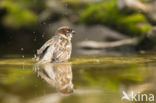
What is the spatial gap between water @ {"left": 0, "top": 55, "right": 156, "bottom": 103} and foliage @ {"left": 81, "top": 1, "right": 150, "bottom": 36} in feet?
18.1

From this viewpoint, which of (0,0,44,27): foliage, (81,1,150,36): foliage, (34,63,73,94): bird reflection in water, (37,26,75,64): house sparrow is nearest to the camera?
(34,63,73,94): bird reflection in water

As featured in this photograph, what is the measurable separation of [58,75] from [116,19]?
27.7 feet

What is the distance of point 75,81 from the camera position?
6125mm

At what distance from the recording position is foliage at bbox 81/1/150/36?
14.1 m

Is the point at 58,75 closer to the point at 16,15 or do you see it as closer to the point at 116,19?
the point at 116,19

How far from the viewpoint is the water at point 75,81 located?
4879 millimetres

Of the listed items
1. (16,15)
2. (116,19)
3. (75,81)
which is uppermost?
(16,15)

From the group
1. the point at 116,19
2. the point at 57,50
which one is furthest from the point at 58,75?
the point at 116,19

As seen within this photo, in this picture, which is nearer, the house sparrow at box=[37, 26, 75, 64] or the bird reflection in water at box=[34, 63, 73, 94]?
the bird reflection in water at box=[34, 63, 73, 94]

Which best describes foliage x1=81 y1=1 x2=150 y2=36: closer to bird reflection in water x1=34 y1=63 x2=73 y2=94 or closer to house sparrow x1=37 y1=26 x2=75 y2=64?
house sparrow x1=37 y1=26 x2=75 y2=64

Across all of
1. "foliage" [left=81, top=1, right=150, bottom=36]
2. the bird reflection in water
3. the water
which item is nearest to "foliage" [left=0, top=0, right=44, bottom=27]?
"foliage" [left=81, top=1, right=150, bottom=36]

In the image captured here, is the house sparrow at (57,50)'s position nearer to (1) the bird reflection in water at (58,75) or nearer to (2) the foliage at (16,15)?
(1) the bird reflection in water at (58,75)

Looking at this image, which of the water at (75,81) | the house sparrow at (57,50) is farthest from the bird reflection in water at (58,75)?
the house sparrow at (57,50)

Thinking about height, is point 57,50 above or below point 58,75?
above
